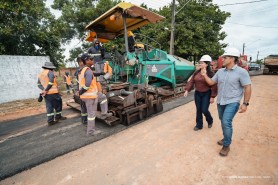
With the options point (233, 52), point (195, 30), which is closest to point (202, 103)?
point (233, 52)

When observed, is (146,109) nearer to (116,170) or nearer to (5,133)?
(116,170)

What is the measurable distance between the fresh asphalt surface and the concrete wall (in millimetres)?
3905

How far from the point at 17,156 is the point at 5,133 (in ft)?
5.85

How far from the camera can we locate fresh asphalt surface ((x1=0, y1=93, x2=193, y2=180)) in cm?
310

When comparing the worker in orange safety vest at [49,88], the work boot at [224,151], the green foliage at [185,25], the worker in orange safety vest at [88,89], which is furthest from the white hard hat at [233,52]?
the green foliage at [185,25]

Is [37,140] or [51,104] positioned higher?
[51,104]

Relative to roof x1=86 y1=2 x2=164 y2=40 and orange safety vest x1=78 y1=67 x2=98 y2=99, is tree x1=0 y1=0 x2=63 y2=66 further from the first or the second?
orange safety vest x1=78 y1=67 x2=98 y2=99

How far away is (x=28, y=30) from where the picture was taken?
959 cm

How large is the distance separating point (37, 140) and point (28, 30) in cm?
795

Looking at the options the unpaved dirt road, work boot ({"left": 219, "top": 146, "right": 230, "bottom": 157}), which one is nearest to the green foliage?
the unpaved dirt road

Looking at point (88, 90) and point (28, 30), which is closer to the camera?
point (88, 90)

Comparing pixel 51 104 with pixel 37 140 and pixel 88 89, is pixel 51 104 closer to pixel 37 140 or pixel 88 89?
pixel 37 140

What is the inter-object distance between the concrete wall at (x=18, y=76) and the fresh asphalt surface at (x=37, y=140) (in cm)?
390

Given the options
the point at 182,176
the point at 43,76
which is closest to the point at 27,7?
the point at 43,76
